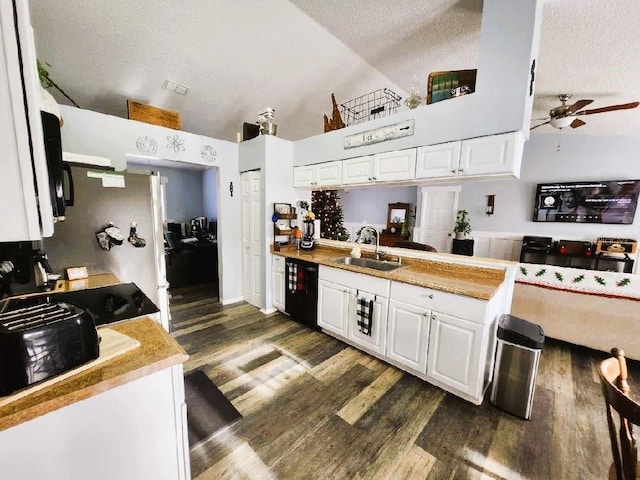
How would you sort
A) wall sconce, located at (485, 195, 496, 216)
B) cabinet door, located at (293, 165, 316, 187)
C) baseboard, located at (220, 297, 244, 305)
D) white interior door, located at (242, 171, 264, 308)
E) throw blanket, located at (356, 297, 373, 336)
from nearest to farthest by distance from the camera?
throw blanket, located at (356, 297, 373, 336)
cabinet door, located at (293, 165, 316, 187)
white interior door, located at (242, 171, 264, 308)
baseboard, located at (220, 297, 244, 305)
wall sconce, located at (485, 195, 496, 216)

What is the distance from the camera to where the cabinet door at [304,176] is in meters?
3.24

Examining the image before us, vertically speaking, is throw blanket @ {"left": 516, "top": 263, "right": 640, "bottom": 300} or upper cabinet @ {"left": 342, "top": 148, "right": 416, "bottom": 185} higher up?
upper cabinet @ {"left": 342, "top": 148, "right": 416, "bottom": 185}

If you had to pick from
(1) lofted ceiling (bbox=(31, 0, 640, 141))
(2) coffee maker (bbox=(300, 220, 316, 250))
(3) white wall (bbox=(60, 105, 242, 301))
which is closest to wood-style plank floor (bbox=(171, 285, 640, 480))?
(2) coffee maker (bbox=(300, 220, 316, 250))

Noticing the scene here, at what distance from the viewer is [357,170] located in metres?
2.79

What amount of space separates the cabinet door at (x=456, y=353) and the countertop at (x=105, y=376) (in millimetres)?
1773

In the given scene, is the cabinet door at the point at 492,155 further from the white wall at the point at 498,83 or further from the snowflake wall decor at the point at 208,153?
the snowflake wall decor at the point at 208,153

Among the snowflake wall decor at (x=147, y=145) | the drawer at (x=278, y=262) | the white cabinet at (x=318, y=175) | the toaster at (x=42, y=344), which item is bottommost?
the drawer at (x=278, y=262)

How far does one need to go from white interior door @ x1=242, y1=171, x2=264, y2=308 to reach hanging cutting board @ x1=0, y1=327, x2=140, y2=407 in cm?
239

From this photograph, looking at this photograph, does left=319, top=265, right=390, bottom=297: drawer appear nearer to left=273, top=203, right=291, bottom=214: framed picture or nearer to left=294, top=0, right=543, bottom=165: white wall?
left=273, top=203, right=291, bottom=214: framed picture

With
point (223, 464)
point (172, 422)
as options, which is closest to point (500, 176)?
point (172, 422)

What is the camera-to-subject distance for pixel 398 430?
66.2 inches

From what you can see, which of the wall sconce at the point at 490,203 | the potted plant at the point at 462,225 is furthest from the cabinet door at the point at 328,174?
the wall sconce at the point at 490,203

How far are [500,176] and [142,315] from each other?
2547 millimetres

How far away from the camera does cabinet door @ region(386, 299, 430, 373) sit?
2.06 metres
